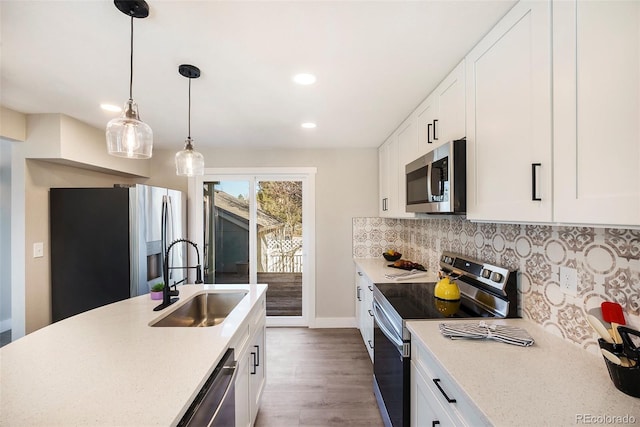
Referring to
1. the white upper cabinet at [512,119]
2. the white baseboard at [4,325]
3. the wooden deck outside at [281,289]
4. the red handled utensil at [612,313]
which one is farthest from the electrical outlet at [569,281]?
the white baseboard at [4,325]

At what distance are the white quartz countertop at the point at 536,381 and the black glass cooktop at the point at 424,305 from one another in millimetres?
297

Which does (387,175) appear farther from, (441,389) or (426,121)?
(441,389)

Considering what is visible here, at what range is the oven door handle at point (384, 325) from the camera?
1575 mm

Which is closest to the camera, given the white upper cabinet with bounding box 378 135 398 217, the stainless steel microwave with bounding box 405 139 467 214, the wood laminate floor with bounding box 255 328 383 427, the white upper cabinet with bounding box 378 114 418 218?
the stainless steel microwave with bounding box 405 139 467 214

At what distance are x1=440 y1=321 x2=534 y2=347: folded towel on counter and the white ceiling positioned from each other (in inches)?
54.6

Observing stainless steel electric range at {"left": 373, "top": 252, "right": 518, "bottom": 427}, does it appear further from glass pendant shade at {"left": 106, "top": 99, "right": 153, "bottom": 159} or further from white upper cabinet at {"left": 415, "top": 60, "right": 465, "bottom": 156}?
glass pendant shade at {"left": 106, "top": 99, "right": 153, "bottom": 159}

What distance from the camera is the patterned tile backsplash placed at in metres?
1.01

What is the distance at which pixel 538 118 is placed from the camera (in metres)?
0.98

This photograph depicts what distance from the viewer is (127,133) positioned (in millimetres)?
1319

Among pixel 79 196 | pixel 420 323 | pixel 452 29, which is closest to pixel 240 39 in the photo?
pixel 452 29

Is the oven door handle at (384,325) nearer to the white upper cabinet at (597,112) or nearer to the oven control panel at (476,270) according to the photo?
the oven control panel at (476,270)

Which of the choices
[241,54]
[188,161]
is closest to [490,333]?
[241,54]

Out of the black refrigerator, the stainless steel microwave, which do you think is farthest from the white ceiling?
the black refrigerator

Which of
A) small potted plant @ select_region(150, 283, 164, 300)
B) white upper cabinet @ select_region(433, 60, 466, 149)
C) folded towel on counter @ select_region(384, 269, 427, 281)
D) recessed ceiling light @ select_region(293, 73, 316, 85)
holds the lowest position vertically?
folded towel on counter @ select_region(384, 269, 427, 281)
